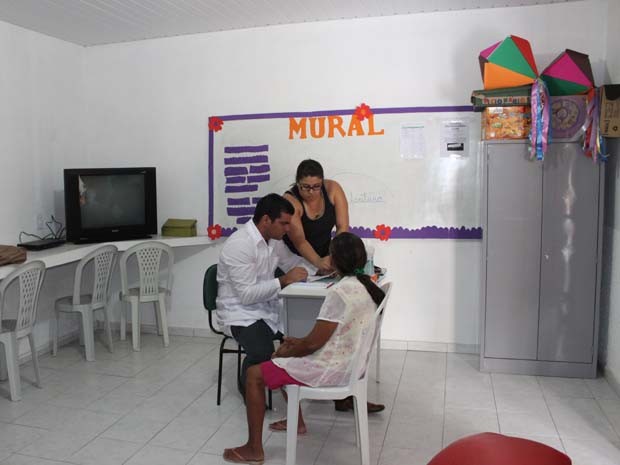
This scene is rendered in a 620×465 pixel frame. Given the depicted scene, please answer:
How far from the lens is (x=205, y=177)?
201 inches

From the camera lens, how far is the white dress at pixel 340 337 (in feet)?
8.48

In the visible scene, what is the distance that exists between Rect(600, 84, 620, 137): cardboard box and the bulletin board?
940 mm

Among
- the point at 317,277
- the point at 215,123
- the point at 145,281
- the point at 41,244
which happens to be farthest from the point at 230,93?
the point at 317,277

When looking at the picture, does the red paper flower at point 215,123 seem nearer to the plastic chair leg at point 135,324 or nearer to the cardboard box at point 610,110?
the plastic chair leg at point 135,324

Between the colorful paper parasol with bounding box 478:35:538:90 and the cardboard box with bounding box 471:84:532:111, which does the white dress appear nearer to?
the cardboard box with bounding box 471:84:532:111

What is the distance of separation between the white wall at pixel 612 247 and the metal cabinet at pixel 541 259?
11 centimetres

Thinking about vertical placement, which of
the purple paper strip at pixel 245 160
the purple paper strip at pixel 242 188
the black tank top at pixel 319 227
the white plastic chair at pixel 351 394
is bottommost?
the white plastic chair at pixel 351 394

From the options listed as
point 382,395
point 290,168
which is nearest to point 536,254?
point 382,395

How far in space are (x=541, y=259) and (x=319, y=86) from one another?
7.03ft

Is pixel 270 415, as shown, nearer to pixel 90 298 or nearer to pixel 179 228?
pixel 90 298

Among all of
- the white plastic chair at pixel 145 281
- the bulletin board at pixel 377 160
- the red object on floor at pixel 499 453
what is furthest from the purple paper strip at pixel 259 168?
the red object on floor at pixel 499 453

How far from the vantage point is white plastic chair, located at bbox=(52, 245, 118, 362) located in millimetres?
4418

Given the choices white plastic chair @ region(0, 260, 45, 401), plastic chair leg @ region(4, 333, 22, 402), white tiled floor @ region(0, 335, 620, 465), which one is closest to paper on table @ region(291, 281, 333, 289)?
white tiled floor @ region(0, 335, 620, 465)

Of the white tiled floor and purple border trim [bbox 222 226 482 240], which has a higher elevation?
purple border trim [bbox 222 226 482 240]
